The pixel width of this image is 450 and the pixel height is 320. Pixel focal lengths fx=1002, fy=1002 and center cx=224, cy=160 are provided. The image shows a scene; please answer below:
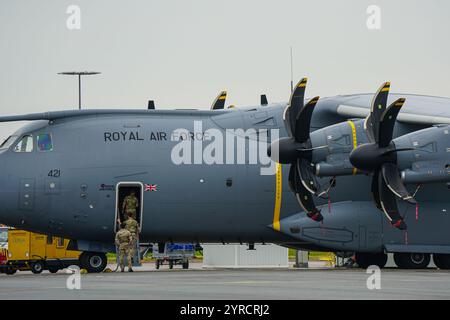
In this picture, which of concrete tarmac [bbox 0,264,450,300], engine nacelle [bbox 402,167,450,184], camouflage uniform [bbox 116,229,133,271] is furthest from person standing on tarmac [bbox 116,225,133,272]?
engine nacelle [bbox 402,167,450,184]

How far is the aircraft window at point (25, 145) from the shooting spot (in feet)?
105

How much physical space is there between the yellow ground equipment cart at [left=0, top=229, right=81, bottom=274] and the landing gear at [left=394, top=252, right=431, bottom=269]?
38.5 feet

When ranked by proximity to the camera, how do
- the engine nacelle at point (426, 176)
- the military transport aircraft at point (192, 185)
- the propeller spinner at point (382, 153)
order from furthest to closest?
the military transport aircraft at point (192, 185), the propeller spinner at point (382, 153), the engine nacelle at point (426, 176)

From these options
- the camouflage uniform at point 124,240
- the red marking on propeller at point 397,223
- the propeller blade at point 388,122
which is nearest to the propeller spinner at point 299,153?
the propeller blade at point 388,122

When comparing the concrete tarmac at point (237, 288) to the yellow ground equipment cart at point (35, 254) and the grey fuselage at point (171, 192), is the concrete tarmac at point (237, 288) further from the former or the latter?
the yellow ground equipment cart at point (35, 254)

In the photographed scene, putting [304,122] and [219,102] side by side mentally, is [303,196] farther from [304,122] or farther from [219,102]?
[219,102]

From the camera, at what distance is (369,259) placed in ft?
117

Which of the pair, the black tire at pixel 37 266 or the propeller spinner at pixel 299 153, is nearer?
the propeller spinner at pixel 299 153

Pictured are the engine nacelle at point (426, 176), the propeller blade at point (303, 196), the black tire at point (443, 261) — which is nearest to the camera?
the engine nacelle at point (426, 176)

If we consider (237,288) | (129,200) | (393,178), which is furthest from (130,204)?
(237,288)

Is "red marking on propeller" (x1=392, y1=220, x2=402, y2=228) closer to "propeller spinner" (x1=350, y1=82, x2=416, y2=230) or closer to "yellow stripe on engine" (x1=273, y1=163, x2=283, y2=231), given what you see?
"propeller spinner" (x1=350, y1=82, x2=416, y2=230)

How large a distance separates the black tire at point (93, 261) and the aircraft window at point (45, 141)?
386 centimetres

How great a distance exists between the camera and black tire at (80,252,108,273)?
33062mm
